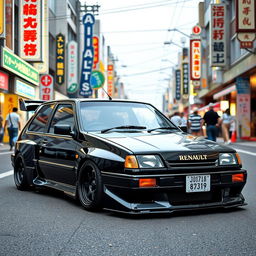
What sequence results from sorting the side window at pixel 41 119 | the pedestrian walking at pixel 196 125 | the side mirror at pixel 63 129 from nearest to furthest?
the side mirror at pixel 63 129
the side window at pixel 41 119
the pedestrian walking at pixel 196 125

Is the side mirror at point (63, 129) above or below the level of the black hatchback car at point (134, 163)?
above

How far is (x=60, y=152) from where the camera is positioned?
21.1 ft

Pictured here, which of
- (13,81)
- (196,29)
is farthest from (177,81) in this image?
(13,81)

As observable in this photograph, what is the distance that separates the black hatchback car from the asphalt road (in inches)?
6.5

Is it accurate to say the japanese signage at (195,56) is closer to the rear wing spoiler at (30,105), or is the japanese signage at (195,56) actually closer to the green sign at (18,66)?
the green sign at (18,66)

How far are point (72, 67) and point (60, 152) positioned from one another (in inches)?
1382

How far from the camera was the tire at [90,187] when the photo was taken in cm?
540

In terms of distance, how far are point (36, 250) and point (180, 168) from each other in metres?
1.86

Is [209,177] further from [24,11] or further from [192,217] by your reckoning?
[24,11]

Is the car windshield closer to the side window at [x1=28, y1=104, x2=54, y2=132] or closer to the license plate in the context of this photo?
the side window at [x1=28, y1=104, x2=54, y2=132]

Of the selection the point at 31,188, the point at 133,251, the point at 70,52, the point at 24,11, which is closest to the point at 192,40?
the point at 70,52

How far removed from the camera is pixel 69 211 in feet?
18.6

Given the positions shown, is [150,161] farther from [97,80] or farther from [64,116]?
[97,80]

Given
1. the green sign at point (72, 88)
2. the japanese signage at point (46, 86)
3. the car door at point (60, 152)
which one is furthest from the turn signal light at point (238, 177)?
the green sign at point (72, 88)
